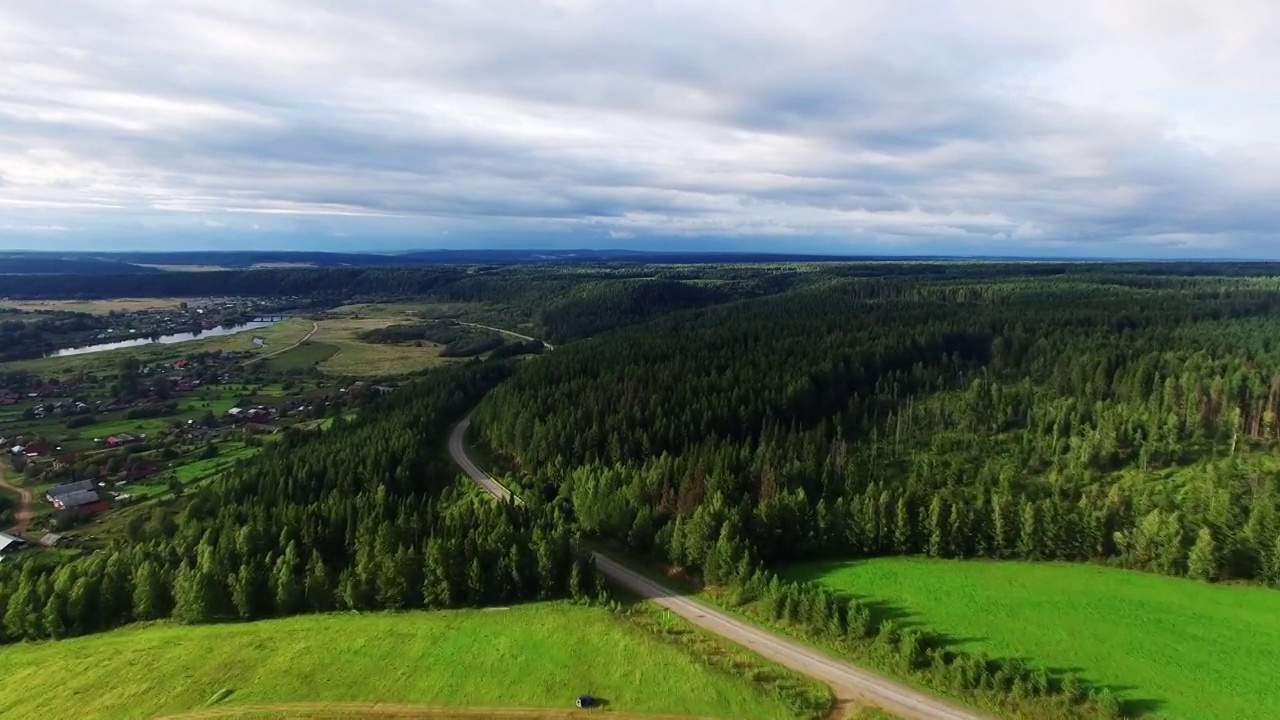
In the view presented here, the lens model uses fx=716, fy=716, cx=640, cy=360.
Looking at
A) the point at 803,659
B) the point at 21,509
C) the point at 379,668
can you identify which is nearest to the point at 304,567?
the point at 379,668

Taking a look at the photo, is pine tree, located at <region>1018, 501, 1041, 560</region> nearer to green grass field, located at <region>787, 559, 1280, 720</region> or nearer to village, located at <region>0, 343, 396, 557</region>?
green grass field, located at <region>787, 559, 1280, 720</region>

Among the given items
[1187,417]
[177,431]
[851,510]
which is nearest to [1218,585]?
[851,510]

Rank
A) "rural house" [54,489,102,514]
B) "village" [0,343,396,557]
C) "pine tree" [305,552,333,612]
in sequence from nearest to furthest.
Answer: "pine tree" [305,552,333,612]
"rural house" [54,489,102,514]
"village" [0,343,396,557]

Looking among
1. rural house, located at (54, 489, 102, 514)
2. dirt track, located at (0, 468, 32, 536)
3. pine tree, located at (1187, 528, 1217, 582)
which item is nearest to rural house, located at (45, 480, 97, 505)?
rural house, located at (54, 489, 102, 514)

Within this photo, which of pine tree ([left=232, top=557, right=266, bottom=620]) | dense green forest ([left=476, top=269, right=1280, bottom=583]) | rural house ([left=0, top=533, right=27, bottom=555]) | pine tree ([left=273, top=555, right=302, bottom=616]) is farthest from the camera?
rural house ([left=0, top=533, right=27, bottom=555])

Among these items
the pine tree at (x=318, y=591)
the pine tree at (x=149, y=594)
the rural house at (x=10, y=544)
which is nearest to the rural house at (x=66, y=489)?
the rural house at (x=10, y=544)

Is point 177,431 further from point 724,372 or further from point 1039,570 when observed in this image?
point 1039,570

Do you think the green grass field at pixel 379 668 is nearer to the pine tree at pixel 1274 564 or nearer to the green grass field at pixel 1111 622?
the green grass field at pixel 1111 622
